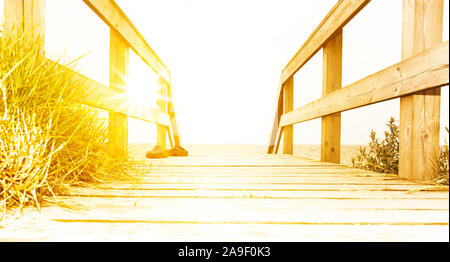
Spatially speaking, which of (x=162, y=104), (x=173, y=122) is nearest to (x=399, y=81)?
(x=162, y=104)

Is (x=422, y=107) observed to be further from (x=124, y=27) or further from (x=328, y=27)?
(x=124, y=27)

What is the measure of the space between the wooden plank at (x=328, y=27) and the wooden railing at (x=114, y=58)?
167 centimetres

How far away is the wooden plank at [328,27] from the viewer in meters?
2.01


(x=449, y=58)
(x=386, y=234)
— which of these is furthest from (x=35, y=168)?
(x=449, y=58)

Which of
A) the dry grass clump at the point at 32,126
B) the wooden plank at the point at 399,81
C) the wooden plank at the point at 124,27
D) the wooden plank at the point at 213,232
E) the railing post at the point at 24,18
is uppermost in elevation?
the wooden plank at the point at 124,27

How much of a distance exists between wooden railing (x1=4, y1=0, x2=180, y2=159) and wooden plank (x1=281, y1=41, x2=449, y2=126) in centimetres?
138

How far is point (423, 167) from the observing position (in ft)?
4.62

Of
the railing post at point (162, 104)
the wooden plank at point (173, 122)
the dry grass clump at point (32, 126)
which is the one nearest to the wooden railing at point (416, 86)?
the dry grass clump at point (32, 126)

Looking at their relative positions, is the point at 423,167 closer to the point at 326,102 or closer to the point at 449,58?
the point at 449,58

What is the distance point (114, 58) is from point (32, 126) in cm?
139

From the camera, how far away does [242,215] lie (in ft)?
2.97

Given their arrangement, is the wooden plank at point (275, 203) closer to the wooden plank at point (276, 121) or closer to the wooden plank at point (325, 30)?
the wooden plank at point (325, 30)

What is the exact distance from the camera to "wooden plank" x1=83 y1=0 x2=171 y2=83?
186cm
